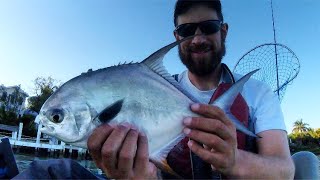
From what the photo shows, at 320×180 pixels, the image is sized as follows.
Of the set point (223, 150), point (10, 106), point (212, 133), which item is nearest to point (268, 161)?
point (223, 150)

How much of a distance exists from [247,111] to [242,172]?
3.01ft

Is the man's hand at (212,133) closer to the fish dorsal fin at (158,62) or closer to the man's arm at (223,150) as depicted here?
the man's arm at (223,150)

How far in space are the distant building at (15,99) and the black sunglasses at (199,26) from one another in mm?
64897

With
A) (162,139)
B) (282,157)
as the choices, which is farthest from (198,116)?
(282,157)

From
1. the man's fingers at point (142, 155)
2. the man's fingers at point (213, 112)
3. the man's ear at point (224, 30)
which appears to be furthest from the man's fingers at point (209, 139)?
the man's ear at point (224, 30)

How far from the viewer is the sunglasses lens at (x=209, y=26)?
131 inches

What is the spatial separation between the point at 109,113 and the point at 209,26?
1.77 metres

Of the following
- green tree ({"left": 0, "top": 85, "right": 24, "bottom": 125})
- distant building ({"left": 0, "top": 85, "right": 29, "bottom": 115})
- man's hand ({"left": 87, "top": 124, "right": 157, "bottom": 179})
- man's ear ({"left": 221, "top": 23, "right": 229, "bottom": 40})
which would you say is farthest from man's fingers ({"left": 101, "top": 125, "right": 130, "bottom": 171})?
distant building ({"left": 0, "top": 85, "right": 29, "bottom": 115})

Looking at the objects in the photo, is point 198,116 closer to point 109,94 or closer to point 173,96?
point 173,96

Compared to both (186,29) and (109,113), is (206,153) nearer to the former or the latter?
(109,113)

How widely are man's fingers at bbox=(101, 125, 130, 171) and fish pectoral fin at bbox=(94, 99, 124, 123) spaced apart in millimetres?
74

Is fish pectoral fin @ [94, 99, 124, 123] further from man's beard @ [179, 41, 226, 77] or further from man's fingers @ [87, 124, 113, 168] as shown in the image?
man's beard @ [179, 41, 226, 77]

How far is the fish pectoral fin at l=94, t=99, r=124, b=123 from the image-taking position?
6.25ft

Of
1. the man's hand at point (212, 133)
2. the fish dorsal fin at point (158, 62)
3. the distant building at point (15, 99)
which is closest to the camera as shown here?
the man's hand at point (212, 133)
